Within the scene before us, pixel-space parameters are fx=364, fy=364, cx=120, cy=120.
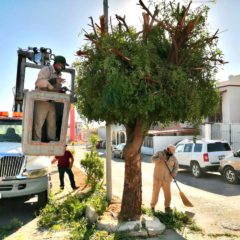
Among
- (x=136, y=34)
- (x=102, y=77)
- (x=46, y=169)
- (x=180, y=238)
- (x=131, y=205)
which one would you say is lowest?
(x=180, y=238)

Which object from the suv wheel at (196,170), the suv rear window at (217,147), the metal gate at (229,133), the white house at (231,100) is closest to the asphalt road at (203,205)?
the suv wheel at (196,170)

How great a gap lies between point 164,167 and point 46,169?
9.61 ft

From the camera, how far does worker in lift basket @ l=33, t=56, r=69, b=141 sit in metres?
3.76

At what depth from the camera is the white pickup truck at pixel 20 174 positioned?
8.27 metres

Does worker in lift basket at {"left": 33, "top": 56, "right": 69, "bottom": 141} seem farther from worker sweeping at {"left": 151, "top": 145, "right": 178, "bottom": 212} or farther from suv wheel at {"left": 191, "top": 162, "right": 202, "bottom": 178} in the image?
suv wheel at {"left": 191, "top": 162, "right": 202, "bottom": 178}

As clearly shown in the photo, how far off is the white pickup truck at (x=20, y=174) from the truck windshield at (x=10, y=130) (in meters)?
0.27

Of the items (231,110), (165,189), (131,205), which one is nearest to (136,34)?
(131,205)

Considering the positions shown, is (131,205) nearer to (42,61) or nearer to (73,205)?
(73,205)

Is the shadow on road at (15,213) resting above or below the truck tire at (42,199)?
below

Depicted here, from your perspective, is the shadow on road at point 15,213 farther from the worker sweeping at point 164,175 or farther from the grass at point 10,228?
the worker sweeping at point 164,175

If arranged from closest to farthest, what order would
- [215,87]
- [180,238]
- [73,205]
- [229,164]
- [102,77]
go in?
1. [102,77]
2. [180,238]
3. [215,87]
4. [73,205]
5. [229,164]

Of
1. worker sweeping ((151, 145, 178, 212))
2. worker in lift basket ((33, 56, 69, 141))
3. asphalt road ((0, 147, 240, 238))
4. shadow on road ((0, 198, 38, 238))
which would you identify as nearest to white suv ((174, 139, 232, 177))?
asphalt road ((0, 147, 240, 238))

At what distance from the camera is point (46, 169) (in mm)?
9070

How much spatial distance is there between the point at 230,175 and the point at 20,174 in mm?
8950
